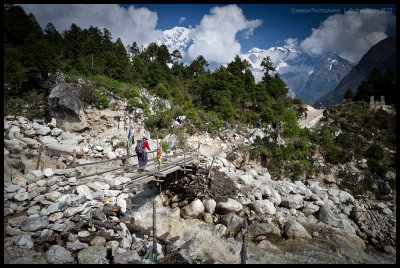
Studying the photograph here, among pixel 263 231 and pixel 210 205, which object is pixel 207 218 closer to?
pixel 210 205

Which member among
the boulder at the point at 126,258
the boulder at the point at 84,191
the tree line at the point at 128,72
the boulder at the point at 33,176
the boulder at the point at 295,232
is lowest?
the boulder at the point at 295,232

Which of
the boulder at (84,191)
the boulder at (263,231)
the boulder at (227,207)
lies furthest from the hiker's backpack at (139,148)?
the boulder at (263,231)

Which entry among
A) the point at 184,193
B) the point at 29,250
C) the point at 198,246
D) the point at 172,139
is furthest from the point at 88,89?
the point at 198,246

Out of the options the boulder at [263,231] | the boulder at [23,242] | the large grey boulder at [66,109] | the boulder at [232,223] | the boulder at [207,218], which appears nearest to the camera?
the boulder at [23,242]

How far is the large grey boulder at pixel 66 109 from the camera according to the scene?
1661cm

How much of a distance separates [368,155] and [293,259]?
700 inches

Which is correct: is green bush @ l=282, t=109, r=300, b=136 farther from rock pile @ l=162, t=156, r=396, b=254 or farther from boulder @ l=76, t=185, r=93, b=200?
boulder @ l=76, t=185, r=93, b=200

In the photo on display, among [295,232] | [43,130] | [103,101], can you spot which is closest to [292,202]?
[295,232]

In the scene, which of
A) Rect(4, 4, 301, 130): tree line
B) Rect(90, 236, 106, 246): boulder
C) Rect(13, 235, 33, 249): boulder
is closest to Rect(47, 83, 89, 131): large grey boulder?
Rect(4, 4, 301, 130): tree line

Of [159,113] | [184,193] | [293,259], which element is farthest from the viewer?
[159,113]

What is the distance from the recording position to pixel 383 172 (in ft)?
53.1

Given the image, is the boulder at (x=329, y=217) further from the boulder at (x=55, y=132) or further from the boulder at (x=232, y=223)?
the boulder at (x=55, y=132)

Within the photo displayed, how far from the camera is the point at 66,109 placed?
655 inches

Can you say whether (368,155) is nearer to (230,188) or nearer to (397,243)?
(397,243)
